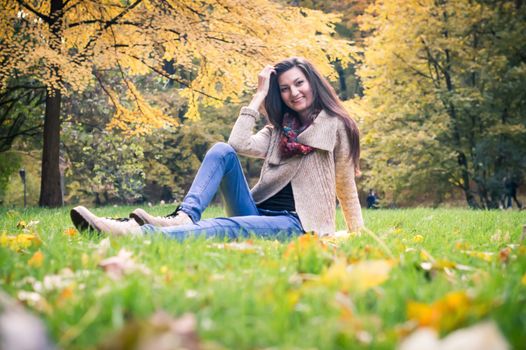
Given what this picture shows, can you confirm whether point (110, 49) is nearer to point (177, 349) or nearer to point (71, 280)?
point (71, 280)

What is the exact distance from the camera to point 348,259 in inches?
76.0

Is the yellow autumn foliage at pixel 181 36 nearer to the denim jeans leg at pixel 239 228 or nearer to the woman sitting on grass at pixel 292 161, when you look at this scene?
the woman sitting on grass at pixel 292 161

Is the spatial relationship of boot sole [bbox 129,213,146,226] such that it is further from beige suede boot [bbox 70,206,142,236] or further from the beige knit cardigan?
the beige knit cardigan

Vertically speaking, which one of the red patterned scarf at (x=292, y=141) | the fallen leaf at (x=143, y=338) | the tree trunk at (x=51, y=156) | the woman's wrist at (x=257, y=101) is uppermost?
the woman's wrist at (x=257, y=101)

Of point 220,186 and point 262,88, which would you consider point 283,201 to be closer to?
point 220,186

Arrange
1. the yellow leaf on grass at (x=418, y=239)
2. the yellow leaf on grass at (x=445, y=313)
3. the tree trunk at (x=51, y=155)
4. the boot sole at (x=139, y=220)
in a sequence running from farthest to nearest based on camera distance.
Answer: the tree trunk at (x=51, y=155), the yellow leaf on grass at (x=418, y=239), the boot sole at (x=139, y=220), the yellow leaf on grass at (x=445, y=313)

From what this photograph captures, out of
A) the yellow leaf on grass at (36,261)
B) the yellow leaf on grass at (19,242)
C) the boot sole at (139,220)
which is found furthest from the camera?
the boot sole at (139,220)

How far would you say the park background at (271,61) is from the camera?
26.2 feet

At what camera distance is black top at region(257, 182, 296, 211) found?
12.0ft

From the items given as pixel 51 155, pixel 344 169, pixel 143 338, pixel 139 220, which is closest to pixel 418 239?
pixel 344 169

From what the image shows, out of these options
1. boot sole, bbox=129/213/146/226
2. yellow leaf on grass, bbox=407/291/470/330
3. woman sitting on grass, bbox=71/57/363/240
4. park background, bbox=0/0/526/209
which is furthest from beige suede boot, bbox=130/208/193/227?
park background, bbox=0/0/526/209

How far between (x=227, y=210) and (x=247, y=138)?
22.2 inches

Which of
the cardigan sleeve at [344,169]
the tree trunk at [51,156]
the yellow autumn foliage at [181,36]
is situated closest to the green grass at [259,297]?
the cardigan sleeve at [344,169]

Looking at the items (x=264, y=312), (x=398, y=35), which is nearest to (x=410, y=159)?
(x=398, y=35)
